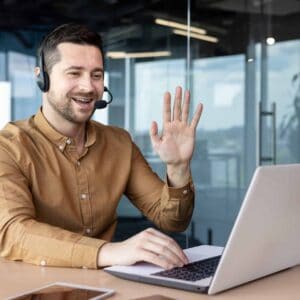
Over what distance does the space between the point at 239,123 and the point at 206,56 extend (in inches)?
22.9

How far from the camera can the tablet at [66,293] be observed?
3.70 feet

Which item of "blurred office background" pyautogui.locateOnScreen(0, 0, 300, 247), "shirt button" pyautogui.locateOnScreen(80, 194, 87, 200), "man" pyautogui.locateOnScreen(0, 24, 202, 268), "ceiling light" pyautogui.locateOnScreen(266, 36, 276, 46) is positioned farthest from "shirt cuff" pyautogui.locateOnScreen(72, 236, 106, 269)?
"ceiling light" pyautogui.locateOnScreen(266, 36, 276, 46)

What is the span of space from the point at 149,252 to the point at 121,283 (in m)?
0.10

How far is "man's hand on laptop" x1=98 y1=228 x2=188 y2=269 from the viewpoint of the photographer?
1313mm

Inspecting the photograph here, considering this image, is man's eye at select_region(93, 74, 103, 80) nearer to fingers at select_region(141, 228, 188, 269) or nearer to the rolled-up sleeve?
the rolled-up sleeve

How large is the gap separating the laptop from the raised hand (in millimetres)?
385

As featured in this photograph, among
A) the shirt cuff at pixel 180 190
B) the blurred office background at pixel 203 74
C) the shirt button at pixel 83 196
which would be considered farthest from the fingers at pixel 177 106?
the blurred office background at pixel 203 74

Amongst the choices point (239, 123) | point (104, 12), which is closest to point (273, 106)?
point (239, 123)

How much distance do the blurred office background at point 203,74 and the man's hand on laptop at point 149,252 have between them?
3372mm

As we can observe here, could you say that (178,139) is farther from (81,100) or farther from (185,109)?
(81,100)

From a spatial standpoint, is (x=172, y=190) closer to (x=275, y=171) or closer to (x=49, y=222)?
(x=49, y=222)

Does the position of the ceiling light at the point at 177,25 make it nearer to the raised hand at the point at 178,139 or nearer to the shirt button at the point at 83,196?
the raised hand at the point at 178,139

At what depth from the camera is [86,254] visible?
1402 millimetres

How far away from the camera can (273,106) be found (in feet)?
15.4
